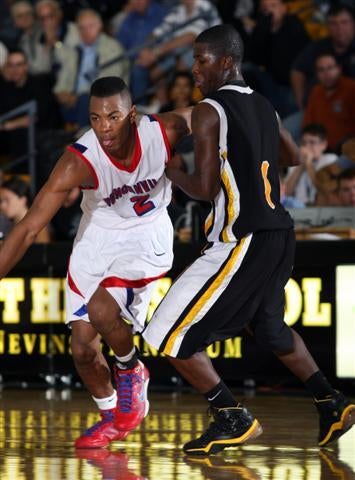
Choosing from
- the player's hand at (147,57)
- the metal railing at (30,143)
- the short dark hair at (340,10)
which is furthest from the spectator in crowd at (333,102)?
the metal railing at (30,143)

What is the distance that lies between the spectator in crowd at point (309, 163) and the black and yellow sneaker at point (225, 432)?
4997mm

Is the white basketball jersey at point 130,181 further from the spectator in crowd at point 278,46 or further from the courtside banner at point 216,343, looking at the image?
the spectator in crowd at point 278,46

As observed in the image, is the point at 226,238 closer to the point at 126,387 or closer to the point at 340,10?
the point at 126,387

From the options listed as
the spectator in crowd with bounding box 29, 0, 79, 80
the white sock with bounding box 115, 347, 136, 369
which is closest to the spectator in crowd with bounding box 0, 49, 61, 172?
the spectator in crowd with bounding box 29, 0, 79, 80

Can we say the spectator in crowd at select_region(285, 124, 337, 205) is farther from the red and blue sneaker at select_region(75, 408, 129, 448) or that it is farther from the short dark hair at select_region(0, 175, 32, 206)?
the red and blue sneaker at select_region(75, 408, 129, 448)

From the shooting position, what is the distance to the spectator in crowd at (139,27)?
45.9 ft

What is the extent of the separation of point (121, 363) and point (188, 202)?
14.8ft

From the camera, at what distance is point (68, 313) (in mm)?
6816

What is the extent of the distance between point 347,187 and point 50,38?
549cm

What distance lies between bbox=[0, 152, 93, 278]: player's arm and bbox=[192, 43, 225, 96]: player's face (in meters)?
0.74

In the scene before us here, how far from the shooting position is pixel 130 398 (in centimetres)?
689

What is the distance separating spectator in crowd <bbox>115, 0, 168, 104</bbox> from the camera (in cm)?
1399

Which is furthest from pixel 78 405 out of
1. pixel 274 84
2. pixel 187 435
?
pixel 274 84

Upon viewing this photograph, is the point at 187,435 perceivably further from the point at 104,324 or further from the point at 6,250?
the point at 6,250
